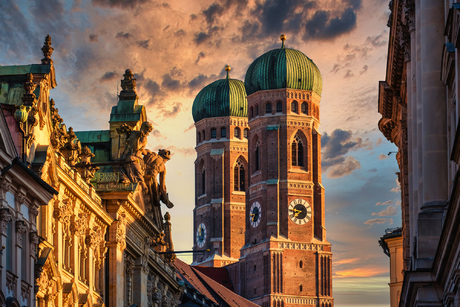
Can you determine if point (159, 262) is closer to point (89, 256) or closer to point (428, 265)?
point (89, 256)

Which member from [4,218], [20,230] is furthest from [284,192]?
[4,218]

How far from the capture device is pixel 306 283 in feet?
500

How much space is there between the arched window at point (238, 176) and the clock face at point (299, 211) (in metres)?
21.0

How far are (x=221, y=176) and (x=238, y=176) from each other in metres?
3.48

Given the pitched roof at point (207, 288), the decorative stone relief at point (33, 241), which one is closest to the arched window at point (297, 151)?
the pitched roof at point (207, 288)

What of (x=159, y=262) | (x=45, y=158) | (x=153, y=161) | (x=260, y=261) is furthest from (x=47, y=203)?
(x=260, y=261)

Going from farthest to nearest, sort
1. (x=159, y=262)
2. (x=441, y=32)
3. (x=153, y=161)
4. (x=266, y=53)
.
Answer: (x=266, y=53)
(x=159, y=262)
(x=153, y=161)
(x=441, y=32)

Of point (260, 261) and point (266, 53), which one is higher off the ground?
point (266, 53)

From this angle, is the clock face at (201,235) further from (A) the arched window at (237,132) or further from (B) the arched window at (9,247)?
(B) the arched window at (9,247)

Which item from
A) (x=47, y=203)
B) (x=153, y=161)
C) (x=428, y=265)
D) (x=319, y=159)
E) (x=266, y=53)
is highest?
(x=266, y=53)

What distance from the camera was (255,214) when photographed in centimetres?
15600

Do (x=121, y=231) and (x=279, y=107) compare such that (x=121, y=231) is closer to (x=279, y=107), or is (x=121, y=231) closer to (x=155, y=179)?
(x=155, y=179)

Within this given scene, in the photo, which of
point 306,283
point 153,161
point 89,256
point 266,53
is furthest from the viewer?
point 266,53

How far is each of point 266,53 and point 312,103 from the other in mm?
10583
